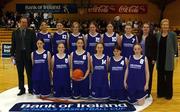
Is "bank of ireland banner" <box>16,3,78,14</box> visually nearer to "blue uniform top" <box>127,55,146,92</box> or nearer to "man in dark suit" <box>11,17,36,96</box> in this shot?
"man in dark suit" <box>11,17,36,96</box>

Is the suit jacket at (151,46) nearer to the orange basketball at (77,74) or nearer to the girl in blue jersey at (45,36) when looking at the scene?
the orange basketball at (77,74)

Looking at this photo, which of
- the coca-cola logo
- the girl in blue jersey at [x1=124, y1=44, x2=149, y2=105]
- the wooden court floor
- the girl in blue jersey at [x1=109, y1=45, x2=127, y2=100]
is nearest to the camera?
the wooden court floor

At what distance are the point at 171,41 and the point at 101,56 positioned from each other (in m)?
1.20

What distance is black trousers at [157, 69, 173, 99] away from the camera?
21.0ft

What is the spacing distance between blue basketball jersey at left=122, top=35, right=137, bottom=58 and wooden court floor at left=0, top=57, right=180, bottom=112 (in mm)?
888

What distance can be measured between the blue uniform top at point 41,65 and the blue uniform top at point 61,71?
0.18m

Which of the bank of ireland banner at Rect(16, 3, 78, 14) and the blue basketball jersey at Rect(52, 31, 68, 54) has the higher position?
the bank of ireland banner at Rect(16, 3, 78, 14)

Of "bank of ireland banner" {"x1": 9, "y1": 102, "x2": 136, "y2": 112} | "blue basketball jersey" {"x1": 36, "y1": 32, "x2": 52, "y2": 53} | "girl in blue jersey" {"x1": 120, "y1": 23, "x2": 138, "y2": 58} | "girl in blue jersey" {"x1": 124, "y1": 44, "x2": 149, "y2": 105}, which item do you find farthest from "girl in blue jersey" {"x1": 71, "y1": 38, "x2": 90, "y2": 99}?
"blue basketball jersey" {"x1": 36, "y1": 32, "x2": 52, "y2": 53}

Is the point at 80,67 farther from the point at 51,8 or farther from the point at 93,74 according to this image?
the point at 51,8

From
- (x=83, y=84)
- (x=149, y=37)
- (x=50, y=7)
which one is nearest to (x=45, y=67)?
(x=83, y=84)

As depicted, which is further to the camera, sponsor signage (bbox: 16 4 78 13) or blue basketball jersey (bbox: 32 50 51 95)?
sponsor signage (bbox: 16 4 78 13)

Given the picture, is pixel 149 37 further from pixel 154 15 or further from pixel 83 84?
pixel 154 15

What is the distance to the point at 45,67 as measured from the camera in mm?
6449

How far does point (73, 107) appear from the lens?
5805 mm
